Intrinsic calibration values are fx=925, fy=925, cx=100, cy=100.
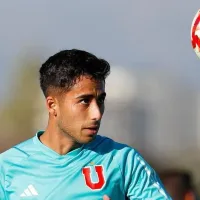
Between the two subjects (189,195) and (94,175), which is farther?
(189,195)

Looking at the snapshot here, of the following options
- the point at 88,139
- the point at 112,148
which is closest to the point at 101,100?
the point at 88,139

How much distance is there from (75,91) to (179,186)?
5.59 meters

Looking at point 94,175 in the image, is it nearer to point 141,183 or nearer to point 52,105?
point 141,183

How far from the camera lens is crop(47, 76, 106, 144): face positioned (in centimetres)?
539

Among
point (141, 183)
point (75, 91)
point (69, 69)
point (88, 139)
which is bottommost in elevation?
point (141, 183)

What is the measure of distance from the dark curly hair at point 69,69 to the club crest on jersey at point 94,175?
0.51 m

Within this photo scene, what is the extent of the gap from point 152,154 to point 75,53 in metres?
13.7

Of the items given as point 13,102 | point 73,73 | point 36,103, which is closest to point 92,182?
point 73,73

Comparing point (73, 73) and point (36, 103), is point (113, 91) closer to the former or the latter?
point (36, 103)

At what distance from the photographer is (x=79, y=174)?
556 centimetres

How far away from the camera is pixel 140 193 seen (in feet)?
17.9

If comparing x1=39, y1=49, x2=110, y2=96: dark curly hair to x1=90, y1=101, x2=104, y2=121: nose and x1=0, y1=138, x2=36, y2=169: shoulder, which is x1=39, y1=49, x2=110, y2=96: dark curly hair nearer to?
x1=90, y1=101, x2=104, y2=121: nose

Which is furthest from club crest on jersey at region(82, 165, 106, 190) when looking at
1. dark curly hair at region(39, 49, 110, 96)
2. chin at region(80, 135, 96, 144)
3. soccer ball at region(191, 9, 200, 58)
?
soccer ball at region(191, 9, 200, 58)

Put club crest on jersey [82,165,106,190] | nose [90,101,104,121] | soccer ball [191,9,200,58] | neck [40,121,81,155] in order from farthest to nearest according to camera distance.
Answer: soccer ball [191,9,200,58], neck [40,121,81,155], club crest on jersey [82,165,106,190], nose [90,101,104,121]
